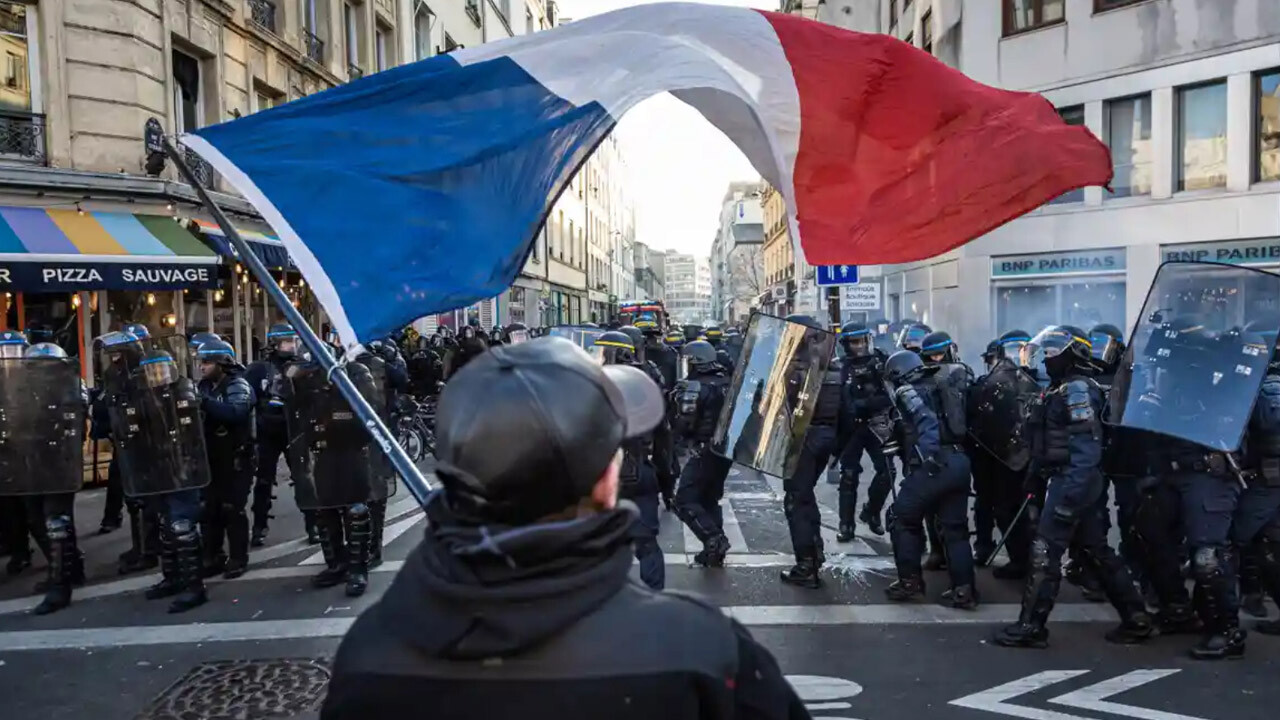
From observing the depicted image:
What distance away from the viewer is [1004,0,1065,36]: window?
18.0 metres

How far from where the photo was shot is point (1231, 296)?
16.9 ft

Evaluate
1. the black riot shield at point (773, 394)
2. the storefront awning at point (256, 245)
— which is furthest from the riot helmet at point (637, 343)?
the storefront awning at point (256, 245)

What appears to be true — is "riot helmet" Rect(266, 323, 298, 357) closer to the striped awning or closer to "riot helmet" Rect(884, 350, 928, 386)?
"riot helmet" Rect(884, 350, 928, 386)

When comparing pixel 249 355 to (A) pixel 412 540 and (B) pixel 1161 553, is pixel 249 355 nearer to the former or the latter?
(A) pixel 412 540

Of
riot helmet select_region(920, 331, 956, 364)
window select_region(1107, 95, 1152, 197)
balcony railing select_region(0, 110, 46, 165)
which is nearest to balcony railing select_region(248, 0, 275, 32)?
balcony railing select_region(0, 110, 46, 165)

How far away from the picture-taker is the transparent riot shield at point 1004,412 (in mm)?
6449

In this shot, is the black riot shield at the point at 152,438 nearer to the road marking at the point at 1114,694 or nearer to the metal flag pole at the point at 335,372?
the metal flag pole at the point at 335,372

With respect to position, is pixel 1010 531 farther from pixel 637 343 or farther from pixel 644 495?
pixel 637 343

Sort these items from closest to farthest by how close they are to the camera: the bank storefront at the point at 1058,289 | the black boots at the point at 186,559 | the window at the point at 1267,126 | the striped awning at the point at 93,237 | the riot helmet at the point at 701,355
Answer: the black boots at the point at 186,559 → the riot helmet at the point at 701,355 → the striped awning at the point at 93,237 → the window at the point at 1267,126 → the bank storefront at the point at 1058,289

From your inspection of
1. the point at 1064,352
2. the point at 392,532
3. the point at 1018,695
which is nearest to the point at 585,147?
the point at 1064,352

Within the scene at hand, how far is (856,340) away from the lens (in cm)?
876

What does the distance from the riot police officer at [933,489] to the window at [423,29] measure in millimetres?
25099

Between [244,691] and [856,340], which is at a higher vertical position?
[856,340]

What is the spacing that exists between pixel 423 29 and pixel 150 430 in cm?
2494
